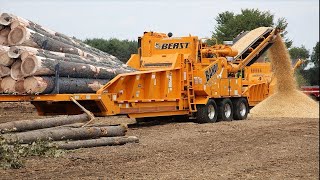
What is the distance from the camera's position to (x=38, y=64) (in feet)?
47.2

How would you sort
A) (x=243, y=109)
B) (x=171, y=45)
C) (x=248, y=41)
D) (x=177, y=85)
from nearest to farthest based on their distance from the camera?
(x=177, y=85) → (x=171, y=45) → (x=243, y=109) → (x=248, y=41)

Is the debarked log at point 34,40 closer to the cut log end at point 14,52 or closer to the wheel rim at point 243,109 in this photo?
the cut log end at point 14,52

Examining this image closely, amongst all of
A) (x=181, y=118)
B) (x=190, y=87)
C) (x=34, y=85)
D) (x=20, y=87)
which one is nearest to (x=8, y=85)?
(x=20, y=87)

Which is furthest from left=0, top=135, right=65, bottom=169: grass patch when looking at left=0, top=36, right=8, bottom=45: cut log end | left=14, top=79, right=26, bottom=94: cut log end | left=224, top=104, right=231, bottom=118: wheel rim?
left=224, top=104, right=231, bottom=118: wheel rim

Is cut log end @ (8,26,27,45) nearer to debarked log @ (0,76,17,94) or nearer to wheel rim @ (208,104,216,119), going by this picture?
debarked log @ (0,76,17,94)

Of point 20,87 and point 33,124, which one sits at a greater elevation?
point 20,87

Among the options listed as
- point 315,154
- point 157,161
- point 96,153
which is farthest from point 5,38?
point 315,154

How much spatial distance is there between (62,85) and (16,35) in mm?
1667

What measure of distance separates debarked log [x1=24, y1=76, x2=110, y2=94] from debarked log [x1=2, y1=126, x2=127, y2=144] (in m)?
2.18

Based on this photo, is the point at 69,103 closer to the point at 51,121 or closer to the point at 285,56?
the point at 51,121

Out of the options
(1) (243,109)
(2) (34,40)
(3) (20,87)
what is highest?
(2) (34,40)

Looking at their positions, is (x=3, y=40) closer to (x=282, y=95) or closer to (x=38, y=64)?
(x=38, y=64)

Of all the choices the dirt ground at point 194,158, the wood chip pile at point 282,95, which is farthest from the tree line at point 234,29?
the dirt ground at point 194,158

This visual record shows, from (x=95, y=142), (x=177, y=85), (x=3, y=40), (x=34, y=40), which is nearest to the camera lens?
(x=95, y=142)
